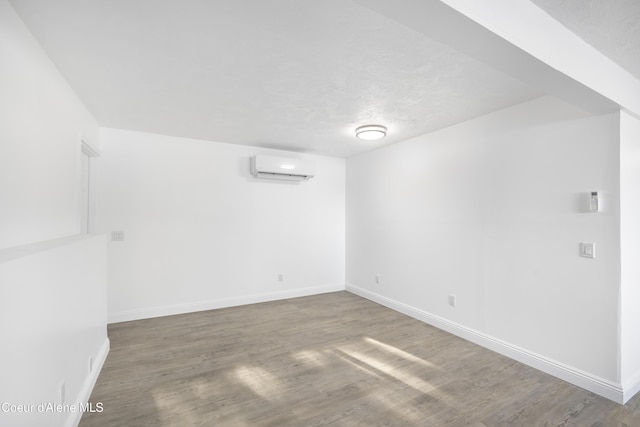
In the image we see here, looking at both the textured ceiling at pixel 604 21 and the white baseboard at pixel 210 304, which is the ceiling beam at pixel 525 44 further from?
the white baseboard at pixel 210 304

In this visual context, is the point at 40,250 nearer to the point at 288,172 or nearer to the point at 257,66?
the point at 257,66

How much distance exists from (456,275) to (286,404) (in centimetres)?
229

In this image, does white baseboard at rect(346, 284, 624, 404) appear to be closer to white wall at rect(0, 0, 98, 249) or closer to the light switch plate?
the light switch plate

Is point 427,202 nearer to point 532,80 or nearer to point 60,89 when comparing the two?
point 532,80

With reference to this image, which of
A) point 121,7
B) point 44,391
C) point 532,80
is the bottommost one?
point 44,391

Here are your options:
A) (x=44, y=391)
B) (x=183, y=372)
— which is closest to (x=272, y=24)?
(x=44, y=391)

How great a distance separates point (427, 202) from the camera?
12.0 ft

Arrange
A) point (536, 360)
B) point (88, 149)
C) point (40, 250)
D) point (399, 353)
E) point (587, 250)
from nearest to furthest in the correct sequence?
point (40, 250) → point (587, 250) → point (536, 360) → point (399, 353) → point (88, 149)

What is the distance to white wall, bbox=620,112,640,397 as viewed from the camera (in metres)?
2.11

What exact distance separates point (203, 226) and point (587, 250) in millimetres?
4174

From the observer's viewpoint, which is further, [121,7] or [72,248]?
[72,248]

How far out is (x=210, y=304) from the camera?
407 cm

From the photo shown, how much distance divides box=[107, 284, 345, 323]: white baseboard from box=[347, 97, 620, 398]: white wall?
137cm

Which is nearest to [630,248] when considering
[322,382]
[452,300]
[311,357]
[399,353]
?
[452,300]
